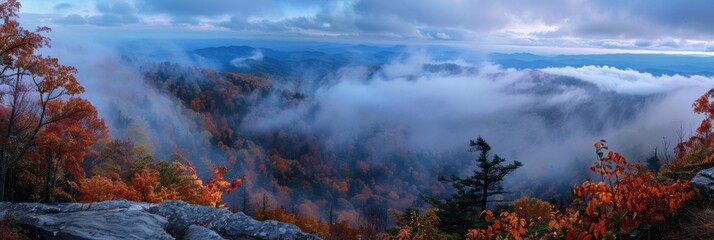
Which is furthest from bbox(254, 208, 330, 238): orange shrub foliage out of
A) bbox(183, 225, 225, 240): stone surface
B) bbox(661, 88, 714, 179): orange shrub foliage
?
bbox(661, 88, 714, 179): orange shrub foliage

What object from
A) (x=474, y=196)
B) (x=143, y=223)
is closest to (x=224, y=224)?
(x=143, y=223)

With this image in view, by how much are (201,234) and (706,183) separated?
11365 millimetres

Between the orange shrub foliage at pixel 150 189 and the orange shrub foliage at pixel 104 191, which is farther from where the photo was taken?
the orange shrub foliage at pixel 150 189

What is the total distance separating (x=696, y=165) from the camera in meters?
11.5

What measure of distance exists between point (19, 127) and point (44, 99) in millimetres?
3090

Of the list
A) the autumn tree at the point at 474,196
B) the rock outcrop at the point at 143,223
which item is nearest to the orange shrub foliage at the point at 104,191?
the rock outcrop at the point at 143,223

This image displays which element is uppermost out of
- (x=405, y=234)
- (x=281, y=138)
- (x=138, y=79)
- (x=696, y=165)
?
(x=696, y=165)

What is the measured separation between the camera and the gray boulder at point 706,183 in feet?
24.8

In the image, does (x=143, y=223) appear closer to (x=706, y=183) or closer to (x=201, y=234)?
(x=201, y=234)

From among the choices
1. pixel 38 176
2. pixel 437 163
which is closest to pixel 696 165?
pixel 38 176

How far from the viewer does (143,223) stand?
427 inches

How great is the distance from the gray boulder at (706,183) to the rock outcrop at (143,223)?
341 inches

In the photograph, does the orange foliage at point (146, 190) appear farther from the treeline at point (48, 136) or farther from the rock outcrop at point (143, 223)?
the rock outcrop at point (143, 223)

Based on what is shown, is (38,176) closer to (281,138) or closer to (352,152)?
(281,138)
